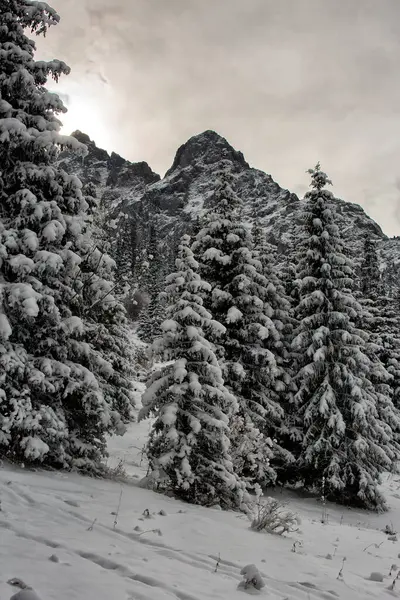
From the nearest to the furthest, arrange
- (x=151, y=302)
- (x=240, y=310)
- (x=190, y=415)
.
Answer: (x=190, y=415) < (x=240, y=310) < (x=151, y=302)

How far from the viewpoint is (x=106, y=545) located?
4.47 metres

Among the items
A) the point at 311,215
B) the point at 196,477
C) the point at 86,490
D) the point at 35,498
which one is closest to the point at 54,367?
the point at 86,490

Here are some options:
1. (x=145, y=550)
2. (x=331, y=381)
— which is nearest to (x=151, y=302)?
(x=331, y=381)

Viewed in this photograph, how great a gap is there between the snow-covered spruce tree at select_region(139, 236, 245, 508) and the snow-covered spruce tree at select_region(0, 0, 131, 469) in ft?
4.35

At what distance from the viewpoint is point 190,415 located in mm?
9023

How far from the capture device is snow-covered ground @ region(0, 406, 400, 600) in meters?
3.48

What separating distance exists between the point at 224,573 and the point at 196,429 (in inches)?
173

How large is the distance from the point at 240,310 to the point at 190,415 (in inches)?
297

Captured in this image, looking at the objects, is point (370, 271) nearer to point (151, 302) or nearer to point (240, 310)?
point (240, 310)

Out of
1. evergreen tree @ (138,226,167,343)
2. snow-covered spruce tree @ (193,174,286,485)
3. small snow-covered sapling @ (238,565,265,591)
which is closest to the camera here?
small snow-covered sapling @ (238,565,265,591)

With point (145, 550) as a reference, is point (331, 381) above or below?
above

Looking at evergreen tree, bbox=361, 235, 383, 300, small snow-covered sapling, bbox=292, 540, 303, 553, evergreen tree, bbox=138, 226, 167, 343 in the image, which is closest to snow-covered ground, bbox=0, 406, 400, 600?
small snow-covered sapling, bbox=292, 540, 303, 553

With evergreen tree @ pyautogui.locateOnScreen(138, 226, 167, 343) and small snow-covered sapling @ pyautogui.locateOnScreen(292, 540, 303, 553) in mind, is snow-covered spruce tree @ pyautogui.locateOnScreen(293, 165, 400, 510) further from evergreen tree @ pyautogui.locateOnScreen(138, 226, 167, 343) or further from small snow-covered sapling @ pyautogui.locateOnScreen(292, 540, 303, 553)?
evergreen tree @ pyautogui.locateOnScreen(138, 226, 167, 343)

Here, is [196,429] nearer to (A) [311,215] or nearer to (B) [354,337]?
(B) [354,337]
